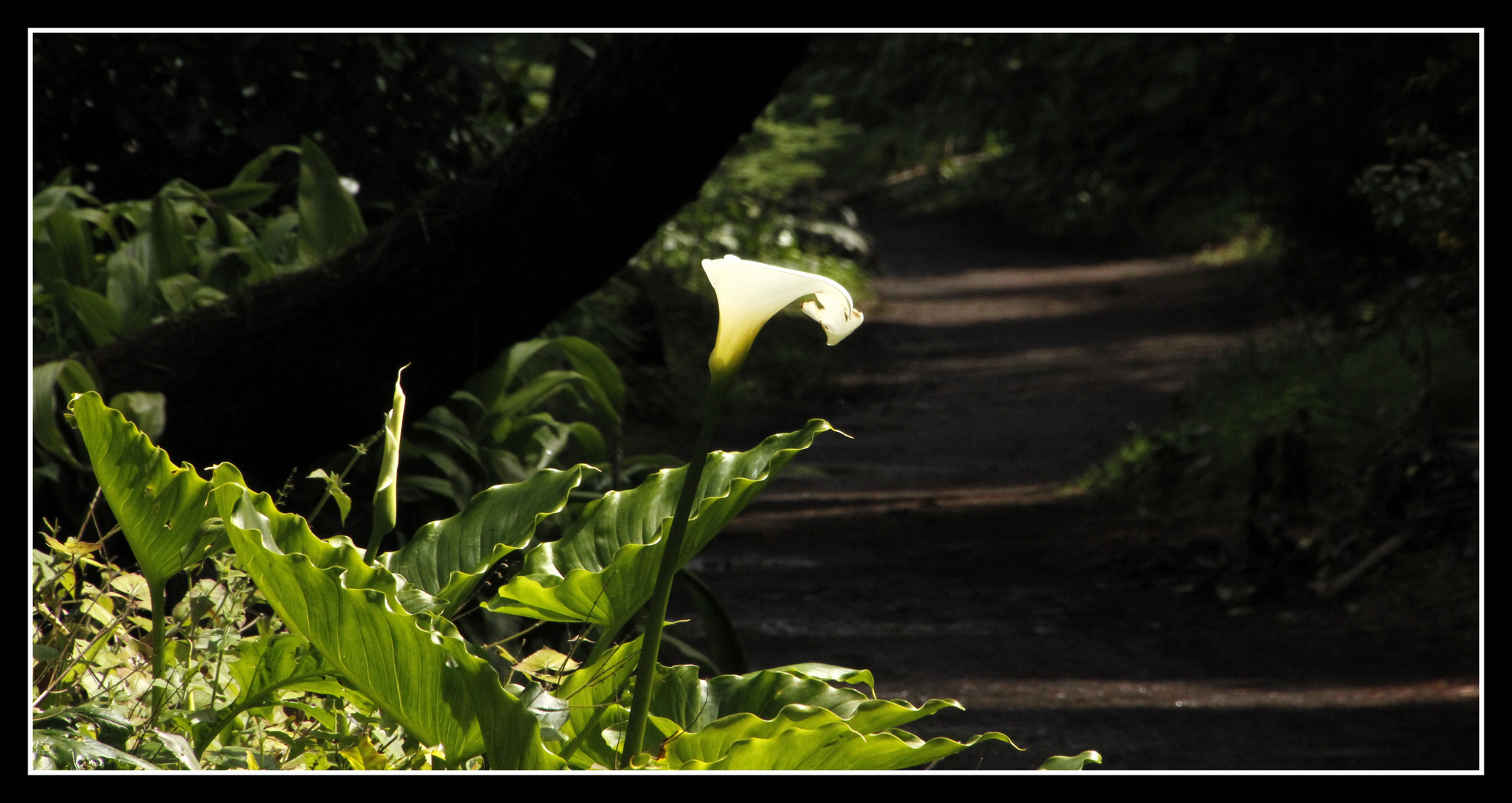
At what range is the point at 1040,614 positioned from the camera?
15.6 feet

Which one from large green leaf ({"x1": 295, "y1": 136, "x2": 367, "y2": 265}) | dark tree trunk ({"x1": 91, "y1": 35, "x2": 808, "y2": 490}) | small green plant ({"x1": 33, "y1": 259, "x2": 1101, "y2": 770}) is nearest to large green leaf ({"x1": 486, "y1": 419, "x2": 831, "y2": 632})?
small green plant ({"x1": 33, "y1": 259, "x2": 1101, "y2": 770})

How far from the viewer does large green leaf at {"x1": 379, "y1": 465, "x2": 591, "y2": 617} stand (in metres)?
1.52

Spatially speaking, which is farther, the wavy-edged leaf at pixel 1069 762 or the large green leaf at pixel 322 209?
the large green leaf at pixel 322 209

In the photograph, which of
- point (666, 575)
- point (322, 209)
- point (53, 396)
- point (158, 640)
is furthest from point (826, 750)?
point (322, 209)

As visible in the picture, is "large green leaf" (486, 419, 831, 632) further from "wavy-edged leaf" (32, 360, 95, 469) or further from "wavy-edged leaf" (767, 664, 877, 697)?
"wavy-edged leaf" (32, 360, 95, 469)

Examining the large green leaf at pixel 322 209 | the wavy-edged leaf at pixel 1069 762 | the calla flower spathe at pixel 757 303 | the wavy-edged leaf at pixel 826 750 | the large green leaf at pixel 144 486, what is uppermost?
the large green leaf at pixel 322 209

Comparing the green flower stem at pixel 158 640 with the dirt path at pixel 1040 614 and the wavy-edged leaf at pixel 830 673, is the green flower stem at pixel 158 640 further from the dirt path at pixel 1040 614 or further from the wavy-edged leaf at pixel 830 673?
the dirt path at pixel 1040 614

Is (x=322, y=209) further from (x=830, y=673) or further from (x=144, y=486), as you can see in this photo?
(x=830, y=673)

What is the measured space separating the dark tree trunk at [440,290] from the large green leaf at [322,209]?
A: 501 millimetres

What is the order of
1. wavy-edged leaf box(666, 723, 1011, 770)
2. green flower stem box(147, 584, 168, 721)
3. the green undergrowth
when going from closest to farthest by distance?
wavy-edged leaf box(666, 723, 1011, 770), green flower stem box(147, 584, 168, 721), the green undergrowth

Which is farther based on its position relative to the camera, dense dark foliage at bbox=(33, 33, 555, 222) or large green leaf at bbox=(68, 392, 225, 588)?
dense dark foliage at bbox=(33, 33, 555, 222)

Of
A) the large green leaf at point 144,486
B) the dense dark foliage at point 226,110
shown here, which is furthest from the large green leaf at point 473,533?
the dense dark foliage at point 226,110

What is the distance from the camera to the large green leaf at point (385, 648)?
1174 millimetres

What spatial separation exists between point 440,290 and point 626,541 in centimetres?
129
